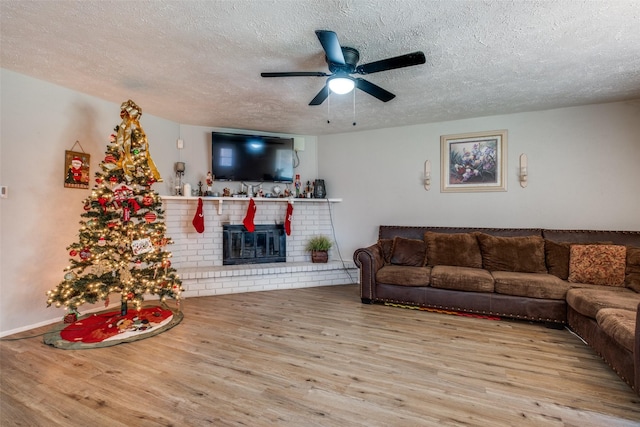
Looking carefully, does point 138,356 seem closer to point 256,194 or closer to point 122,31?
point 122,31

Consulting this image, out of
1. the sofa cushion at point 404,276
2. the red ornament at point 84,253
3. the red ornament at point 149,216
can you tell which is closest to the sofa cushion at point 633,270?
the sofa cushion at point 404,276

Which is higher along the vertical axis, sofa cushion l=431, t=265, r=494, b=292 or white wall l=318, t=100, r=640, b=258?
white wall l=318, t=100, r=640, b=258

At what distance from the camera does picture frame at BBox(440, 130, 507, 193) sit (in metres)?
3.94

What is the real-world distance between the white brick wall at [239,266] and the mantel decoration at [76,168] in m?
0.90

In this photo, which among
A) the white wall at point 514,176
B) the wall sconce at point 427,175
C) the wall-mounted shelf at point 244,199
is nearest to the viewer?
the white wall at point 514,176

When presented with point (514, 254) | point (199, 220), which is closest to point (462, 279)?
point (514, 254)

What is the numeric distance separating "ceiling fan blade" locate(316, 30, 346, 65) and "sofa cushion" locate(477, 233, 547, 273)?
2.82m

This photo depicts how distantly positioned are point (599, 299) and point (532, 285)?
22.5 inches

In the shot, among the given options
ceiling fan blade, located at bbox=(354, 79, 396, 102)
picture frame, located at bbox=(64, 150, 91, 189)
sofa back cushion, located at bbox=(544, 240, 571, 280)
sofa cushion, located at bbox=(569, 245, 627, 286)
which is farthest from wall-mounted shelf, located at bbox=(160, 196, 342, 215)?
sofa cushion, located at bbox=(569, 245, 627, 286)

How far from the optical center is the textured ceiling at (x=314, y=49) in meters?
1.87

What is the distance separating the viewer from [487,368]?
7.06 ft

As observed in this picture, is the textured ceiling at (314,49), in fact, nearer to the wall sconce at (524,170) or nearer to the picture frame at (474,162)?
the picture frame at (474,162)

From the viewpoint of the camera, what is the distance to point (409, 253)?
378cm

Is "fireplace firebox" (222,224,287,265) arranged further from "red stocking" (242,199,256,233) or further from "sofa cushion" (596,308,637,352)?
"sofa cushion" (596,308,637,352)
